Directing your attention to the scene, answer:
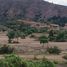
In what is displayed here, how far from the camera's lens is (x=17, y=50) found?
62.6 meters

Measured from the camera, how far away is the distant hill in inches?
7288

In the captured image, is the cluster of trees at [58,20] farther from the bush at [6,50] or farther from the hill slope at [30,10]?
the bush at [6,50]

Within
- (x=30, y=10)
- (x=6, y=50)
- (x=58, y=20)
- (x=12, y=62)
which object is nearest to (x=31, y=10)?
(x=30, y=10)

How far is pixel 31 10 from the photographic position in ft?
621

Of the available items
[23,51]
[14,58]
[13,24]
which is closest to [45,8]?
[13,24]

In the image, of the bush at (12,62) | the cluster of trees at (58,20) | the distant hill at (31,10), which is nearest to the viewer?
the bush at (12,62)

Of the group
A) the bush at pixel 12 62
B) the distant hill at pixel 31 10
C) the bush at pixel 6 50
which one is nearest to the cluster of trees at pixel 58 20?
the distant hill at pixel 31 10

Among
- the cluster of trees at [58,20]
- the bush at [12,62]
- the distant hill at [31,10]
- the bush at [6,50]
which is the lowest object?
the bush at [6,50]

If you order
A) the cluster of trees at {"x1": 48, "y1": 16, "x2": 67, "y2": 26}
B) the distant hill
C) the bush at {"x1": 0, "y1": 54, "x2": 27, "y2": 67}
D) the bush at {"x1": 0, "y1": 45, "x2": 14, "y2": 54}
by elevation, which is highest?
the distant hill

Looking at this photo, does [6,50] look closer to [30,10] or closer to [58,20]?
[58,20]

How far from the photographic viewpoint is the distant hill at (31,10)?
7288 inches

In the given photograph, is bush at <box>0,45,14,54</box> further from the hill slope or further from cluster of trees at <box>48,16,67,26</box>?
the hill slope

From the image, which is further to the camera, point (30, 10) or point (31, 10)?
point (30, 10)

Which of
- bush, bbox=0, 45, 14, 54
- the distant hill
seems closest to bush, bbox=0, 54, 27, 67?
bush, bbox=0, 45, 14, 54
